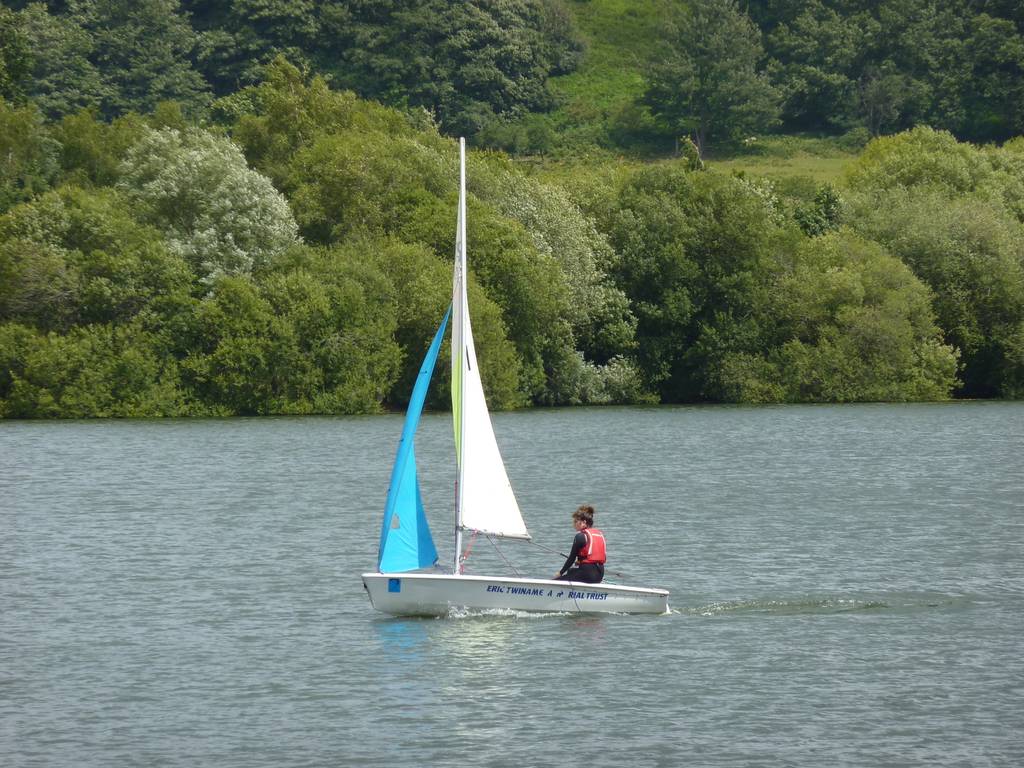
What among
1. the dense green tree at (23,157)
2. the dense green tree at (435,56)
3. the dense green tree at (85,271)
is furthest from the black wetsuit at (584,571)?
the dense green tree at (435,56)

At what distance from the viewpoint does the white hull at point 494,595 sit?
34.6 metres

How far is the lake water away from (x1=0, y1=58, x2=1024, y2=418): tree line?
1986 cm

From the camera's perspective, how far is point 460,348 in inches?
1341

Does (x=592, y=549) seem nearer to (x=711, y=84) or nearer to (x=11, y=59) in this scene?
(x=11, y=59)

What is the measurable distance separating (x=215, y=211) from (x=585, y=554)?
61648mm

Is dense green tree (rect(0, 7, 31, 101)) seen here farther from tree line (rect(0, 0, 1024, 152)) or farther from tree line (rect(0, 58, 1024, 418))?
tree line (rect(0, 0, 1024, 152))

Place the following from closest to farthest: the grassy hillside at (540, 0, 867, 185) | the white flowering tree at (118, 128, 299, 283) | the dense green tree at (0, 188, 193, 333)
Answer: the dense green tree at (0, 188, 193, 333) → the white flowering tree at (118, 128, 299, 283) → the grassy hillside at (540, 0, 867, 185)

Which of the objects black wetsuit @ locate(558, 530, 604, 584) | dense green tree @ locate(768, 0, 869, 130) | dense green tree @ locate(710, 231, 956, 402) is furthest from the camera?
dense green tree @ locate(768, 0, 869, 130)

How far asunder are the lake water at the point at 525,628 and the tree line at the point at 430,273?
19861 mm

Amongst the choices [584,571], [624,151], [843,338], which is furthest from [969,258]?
[624,151]

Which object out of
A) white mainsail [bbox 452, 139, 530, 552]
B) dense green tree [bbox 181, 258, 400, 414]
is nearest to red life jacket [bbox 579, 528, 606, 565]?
white mainsail [bbox 452, 139, 530, 552]

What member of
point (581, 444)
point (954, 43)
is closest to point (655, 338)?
point (581, 444)

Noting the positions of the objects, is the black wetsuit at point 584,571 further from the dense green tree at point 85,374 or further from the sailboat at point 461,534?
the dense green tree at point 85,374

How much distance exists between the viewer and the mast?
3319cm
